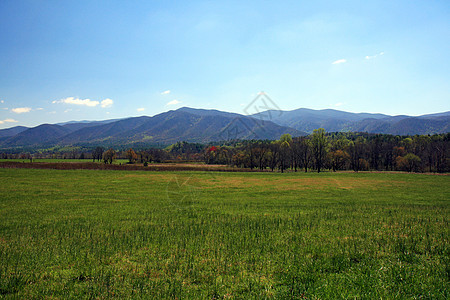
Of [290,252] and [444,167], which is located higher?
[290,252]

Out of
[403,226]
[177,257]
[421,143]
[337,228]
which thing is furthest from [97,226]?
[421,143]

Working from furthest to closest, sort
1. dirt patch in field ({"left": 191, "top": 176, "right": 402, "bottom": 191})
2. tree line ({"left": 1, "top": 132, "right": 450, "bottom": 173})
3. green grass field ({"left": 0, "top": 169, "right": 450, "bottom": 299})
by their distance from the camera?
tree line ({"left": 1, "top": 132, "right": 450, "bottom": 173}) → dirt patch in field ({"left": 191, "top": 176, "right": 402, "bottom": 191}) → green grass field ({"left": 0, "top": 169, "right": 450, "bottom": 299})

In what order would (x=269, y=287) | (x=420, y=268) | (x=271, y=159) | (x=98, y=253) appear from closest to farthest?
(x=269, y=287) < (x=420, y=268) < (x=98, y=253) < (x=271, y=159)

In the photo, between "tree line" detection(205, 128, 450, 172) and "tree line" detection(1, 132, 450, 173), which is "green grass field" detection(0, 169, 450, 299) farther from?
"tree line" detection(205, 128, 450, 172)

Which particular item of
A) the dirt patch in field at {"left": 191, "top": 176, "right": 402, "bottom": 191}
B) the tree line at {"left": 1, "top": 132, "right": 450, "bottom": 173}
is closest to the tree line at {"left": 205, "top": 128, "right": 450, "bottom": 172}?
the tree line at {"left": 1, "top": 132, "right": 450, "bottom": 173}

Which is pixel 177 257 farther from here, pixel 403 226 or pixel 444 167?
pixel 444 167

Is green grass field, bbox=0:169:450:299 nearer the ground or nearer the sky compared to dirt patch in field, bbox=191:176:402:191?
nearer the sky

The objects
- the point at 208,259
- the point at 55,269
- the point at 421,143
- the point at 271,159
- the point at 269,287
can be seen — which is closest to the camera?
the point at 269,287

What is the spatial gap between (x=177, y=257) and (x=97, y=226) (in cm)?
701

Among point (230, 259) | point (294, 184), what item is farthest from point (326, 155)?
point (230, 259)

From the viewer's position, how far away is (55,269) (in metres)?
7.10

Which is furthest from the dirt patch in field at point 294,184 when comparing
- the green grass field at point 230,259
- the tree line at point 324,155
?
the tree line at point 324,155

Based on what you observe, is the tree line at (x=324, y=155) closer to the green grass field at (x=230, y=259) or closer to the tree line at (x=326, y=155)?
the tree line at (x=326, y=155)

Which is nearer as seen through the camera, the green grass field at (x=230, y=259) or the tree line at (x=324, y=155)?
the green grass field at (x=230, y=259)
